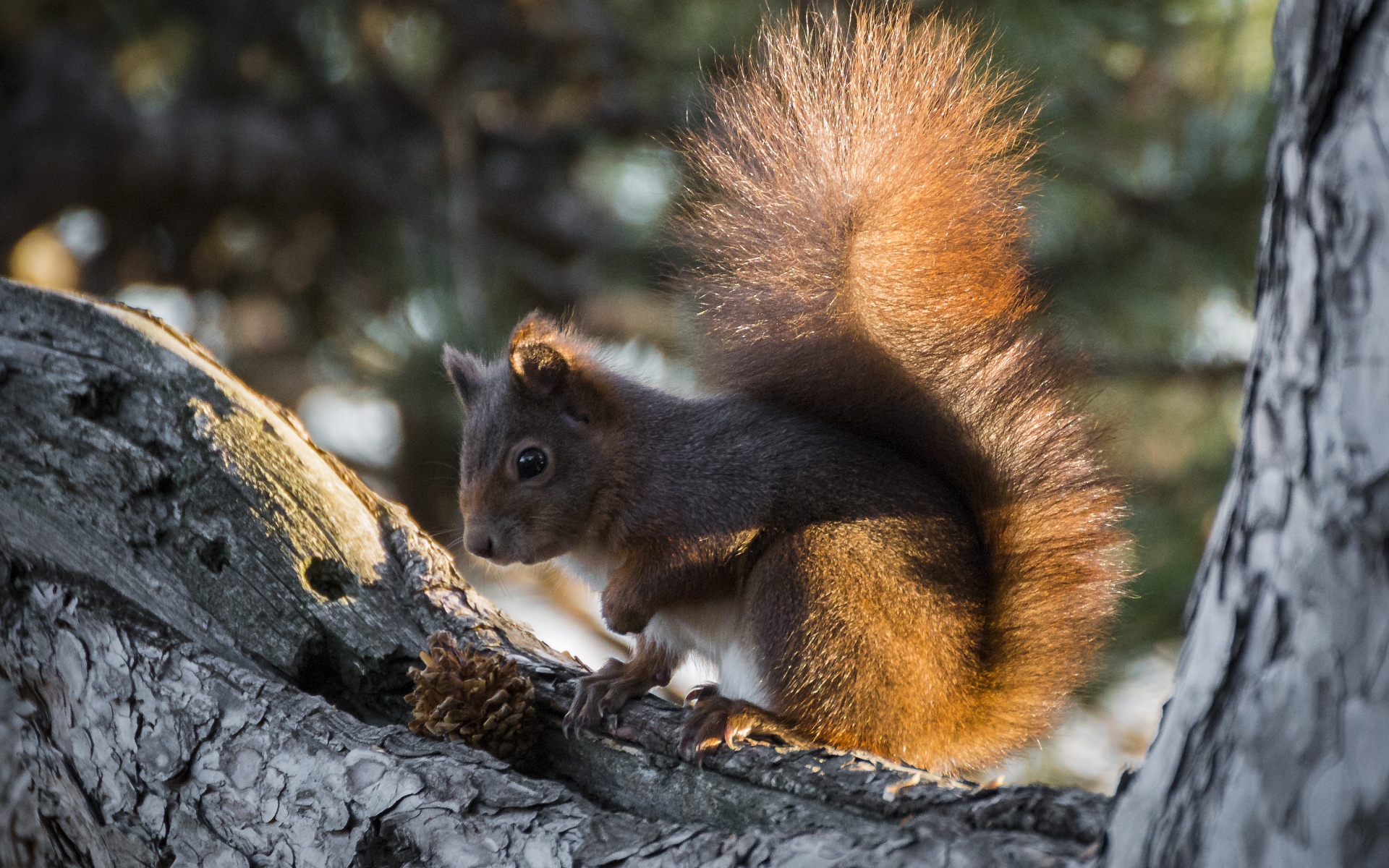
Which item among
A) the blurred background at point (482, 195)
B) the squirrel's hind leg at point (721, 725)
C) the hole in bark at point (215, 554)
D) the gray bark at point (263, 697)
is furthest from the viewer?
the blurred background at point (482, 195)

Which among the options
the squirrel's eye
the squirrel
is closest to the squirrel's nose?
the squirrel

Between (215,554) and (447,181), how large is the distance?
225 centimetres

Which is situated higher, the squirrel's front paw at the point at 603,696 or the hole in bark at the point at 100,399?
the hole in bark at the point at 100,399

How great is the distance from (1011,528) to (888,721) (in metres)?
0.31

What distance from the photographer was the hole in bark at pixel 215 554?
4.78ft

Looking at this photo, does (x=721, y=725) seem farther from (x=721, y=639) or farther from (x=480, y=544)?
(x=480, y=544)

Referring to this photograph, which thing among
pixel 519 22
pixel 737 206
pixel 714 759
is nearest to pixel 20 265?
pixel 519 22

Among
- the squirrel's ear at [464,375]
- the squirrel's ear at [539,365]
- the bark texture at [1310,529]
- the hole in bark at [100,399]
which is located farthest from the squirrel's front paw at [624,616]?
the bark texture at [1310,529]

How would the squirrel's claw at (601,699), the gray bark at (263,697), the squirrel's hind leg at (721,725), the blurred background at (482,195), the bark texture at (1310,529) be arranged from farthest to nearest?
the blurred background at (482,195) → the squirrel's claw at (601,699) → the squirrel's hind leg at (721,725) → the gray bark at (263,697) → the bark texture at (1310,529)

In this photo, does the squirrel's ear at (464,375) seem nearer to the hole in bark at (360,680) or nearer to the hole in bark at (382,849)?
the hole in bark at (360,680)

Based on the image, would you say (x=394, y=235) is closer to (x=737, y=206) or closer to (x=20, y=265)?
(x=20, y=265)

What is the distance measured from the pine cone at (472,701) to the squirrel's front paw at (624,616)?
0.19 metres

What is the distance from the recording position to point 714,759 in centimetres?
121

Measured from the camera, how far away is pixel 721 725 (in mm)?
1273
